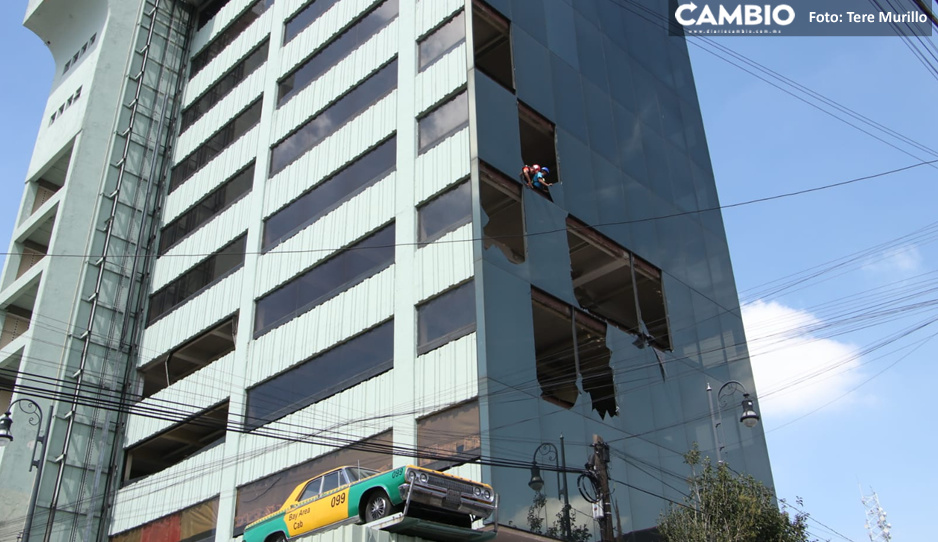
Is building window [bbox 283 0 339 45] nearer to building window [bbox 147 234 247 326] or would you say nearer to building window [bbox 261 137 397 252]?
building window [bbox 261 137 397 252]

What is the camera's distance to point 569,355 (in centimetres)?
2722

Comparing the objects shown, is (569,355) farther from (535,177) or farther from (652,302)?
(652,302)

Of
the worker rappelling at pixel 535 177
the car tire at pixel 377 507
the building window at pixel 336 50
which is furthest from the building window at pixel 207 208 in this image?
the car tire at pixel 377 507

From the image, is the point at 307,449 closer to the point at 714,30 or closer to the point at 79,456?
the point at 79,456

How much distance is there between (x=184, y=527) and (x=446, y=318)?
14076mm

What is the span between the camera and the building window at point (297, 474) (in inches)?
985

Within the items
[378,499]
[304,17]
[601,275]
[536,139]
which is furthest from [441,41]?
[378,499]

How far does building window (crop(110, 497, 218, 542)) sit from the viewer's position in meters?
30.5

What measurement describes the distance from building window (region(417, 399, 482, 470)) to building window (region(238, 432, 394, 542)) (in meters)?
1.21

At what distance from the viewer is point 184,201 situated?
136 feet

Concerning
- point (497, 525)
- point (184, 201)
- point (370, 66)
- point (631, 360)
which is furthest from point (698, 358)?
point (184, 201)

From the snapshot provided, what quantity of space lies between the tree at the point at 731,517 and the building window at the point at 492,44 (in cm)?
1429

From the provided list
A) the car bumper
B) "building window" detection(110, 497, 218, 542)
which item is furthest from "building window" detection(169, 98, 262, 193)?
the car bumper

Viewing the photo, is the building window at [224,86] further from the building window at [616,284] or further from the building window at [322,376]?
the building window at [616,284]
